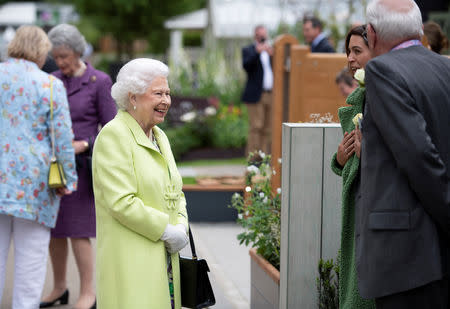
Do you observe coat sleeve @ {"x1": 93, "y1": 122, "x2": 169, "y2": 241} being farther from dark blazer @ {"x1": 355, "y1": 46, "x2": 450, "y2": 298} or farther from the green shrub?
the green shrub

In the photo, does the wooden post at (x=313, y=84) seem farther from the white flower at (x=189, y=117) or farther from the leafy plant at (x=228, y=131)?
the white flower at (x=189, y=117)

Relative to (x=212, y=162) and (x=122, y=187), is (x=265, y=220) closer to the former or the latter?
(x=122, y=187)

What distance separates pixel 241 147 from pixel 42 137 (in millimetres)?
9320

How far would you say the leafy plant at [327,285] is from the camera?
4117mm

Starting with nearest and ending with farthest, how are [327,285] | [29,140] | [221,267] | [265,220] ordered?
1. [327,285]
2. [29,140]
3. [265,220]
4. [221,267]

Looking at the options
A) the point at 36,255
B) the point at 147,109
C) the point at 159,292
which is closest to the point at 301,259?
the point at 159,292

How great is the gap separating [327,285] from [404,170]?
1358mm

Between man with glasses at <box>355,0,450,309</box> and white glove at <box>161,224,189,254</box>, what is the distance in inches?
39.7

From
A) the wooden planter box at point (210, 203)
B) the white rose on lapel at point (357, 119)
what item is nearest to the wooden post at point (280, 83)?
the wooden planter box at point (210, 203)

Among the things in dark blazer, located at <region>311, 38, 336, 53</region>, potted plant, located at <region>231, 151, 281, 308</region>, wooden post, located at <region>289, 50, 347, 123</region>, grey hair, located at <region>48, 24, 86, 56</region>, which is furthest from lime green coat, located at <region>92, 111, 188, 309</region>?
dark blazer, located at <region>311, 38, 336, 53</region>

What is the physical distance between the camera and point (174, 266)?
389 centimetres

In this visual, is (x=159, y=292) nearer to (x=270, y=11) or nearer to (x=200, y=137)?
(x=200, y=137)

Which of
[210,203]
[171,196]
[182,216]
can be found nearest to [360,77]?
[171,196]

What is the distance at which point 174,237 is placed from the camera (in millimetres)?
3758
